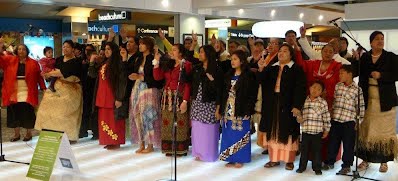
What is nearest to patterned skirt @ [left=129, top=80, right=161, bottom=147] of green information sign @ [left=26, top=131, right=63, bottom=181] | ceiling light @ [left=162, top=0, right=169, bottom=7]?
green information sign @ [left=26, top=131, right=63, bottom=181]

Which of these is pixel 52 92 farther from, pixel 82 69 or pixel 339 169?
A: pixel 339 169

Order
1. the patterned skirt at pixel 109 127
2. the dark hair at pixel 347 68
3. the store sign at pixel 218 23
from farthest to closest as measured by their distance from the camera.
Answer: the store sign at pixel 218 23, the patterned skirt at pixel 109 127, the dark hair at pixel 347 68

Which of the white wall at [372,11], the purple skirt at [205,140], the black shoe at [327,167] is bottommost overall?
the black shoe at [327,167]

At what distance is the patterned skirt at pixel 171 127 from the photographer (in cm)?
527

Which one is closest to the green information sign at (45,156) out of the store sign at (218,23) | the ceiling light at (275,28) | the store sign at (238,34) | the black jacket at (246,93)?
the black jacket at (246,93)

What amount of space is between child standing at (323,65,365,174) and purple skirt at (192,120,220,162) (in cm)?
125

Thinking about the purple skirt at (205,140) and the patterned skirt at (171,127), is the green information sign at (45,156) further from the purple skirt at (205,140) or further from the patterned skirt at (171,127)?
the purple skirt at (205,140)

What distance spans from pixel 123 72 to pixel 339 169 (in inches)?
108

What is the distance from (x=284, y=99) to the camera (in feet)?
15.0

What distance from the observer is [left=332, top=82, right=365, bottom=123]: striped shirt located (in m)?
4.43

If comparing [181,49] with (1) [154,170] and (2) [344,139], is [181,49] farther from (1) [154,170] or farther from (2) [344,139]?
(2) [344,139]

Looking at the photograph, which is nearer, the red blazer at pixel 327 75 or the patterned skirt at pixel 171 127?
the red blazer at pixel 327 75

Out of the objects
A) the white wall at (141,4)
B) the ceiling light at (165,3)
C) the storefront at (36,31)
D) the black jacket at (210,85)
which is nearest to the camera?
the black jacket at (210,85)

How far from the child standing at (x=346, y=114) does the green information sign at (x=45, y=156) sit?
268cm
